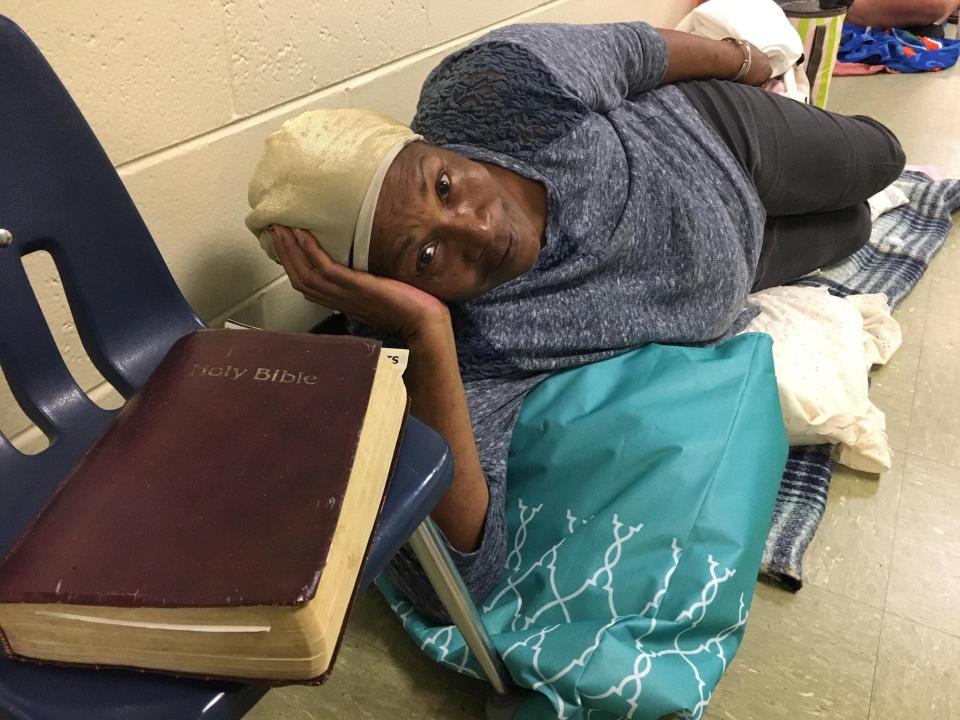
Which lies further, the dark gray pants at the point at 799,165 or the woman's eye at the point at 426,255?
the dark gray pants at the point at 799,165

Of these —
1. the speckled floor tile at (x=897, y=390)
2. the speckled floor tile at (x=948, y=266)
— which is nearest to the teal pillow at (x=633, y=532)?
the speckled floor tile at (x=897, y=390)

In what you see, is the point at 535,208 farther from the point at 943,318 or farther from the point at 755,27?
the point at 943,318

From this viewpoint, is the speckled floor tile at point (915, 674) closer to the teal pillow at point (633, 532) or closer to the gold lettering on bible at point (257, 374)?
the teal pillow at point (633, 532)

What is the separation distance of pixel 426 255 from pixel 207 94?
39cm

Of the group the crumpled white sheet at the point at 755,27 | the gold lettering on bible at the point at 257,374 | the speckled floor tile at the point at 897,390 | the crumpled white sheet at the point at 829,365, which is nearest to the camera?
the gold lettering on bible at the point at 257,374

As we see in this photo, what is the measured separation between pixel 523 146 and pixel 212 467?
72cm

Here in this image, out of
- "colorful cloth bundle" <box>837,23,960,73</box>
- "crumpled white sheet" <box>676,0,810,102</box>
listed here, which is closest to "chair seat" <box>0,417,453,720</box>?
"crumpled white sheet" <box>676,0,810,102</box>

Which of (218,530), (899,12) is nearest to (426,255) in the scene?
(218,530)

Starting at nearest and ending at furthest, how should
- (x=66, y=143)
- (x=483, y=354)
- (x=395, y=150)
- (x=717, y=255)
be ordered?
(x=66, y=143) < (x=395, y=150) < (x=483, y=354) < (x=717, y=255)

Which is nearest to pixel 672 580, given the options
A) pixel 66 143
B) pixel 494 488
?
pixel 494 488

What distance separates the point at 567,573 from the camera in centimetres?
93

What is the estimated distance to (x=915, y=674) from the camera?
951mm

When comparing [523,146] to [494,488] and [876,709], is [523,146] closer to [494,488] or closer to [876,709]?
[494,488]

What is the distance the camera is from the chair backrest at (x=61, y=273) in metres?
0.65
